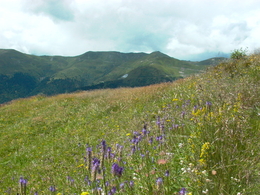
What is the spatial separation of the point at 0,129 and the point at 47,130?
5080mm

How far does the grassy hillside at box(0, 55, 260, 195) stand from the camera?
2.71 meters

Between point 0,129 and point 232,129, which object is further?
point 0,129

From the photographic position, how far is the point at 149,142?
14.9ft

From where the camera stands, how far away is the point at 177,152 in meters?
4.00

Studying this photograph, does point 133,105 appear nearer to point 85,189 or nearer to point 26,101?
point 85,189

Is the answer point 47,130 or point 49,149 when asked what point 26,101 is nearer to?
point 47,130

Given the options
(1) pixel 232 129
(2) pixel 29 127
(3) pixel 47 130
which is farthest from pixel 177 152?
(2) pixel 29 127

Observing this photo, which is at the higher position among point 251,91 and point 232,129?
point 251,91

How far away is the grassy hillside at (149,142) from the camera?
2.71 meters

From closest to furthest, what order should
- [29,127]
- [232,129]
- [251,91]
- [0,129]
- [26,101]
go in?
1. [232,129]
2. [251,91]
3. [29,127]
4. [0,129]
5. [26,101]

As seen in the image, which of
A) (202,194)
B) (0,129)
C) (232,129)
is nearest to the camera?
(202,194)

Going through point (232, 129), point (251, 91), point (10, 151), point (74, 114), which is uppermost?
point (251, 91)

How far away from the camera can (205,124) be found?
11.1 feet

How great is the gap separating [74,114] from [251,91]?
603 inches
